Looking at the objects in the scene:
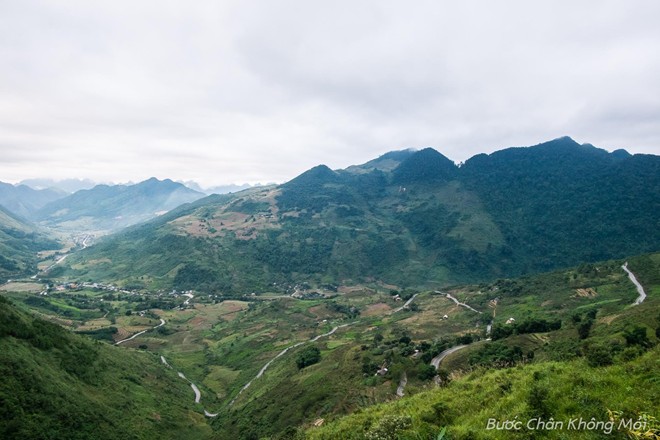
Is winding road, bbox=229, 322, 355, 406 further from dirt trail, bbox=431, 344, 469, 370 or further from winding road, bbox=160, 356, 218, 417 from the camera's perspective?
dirt trail, bbox=431, 344, 469, 370

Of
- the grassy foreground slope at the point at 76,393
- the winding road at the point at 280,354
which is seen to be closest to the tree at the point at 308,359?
the winding road at the point at 280,354

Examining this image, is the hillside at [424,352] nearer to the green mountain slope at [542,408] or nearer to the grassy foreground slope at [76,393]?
the green mountain slope at [542,408]

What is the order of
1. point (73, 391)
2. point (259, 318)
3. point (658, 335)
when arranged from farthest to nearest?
point (259, 318) < point (73, 391) < point (658, 335)

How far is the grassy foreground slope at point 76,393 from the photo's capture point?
154 feet

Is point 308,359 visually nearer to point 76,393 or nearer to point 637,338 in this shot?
point 76,393

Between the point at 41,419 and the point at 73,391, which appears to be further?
the point at 73,391

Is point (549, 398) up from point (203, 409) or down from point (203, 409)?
up

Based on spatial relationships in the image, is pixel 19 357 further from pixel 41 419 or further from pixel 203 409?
pixel 203 409

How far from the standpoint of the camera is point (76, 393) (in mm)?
57688

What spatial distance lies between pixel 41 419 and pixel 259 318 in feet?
472

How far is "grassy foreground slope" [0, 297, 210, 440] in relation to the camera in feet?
154

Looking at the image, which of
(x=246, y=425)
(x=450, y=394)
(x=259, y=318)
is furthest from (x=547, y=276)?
(x=450, y=394)

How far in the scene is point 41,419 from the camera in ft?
154

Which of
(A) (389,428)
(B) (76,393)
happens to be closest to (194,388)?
(B) (76,393)
